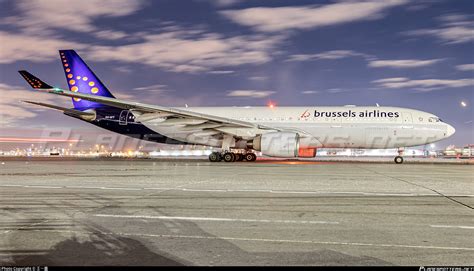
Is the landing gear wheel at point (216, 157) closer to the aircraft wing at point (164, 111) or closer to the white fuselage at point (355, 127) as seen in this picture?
the white fuselage at point (355, 127)

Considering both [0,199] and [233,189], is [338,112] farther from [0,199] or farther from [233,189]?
[0,199]

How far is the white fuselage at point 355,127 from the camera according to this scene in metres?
27.0

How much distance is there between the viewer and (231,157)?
28.6 m

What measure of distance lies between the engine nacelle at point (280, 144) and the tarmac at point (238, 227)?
46.3ft

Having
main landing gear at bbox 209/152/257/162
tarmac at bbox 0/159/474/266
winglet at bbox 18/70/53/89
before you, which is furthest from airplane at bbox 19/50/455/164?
tarmac at bbox 0/159/474/266

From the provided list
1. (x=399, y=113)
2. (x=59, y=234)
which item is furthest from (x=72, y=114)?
(x=59, y=234)

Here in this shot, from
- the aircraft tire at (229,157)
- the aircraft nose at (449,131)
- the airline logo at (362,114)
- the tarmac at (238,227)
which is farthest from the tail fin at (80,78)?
the aircraft nose at (449,131)

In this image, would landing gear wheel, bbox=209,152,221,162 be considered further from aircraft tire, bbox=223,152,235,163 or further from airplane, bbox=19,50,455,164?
aircraft tire, bbox=223,152,235,163

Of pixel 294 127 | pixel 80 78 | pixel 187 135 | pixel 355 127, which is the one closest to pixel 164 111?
pixel 187 135

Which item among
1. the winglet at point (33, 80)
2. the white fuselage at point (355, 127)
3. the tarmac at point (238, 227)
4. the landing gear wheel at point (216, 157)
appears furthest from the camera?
the landing gear wheel at point (216, 157)

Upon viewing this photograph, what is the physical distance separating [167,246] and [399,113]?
82.0 feet

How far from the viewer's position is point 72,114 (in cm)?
3198

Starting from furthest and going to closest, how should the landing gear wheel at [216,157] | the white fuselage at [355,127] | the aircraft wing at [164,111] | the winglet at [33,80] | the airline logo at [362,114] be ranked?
1. the landing gear wheel at [216,157]
2. the airline logo at [362,114]
3. the white fuselage at [355,127]
4. the aircraft wing at [164,111]
5. the winglet at [33,80]

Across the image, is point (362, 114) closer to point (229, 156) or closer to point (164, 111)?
point (229, 156)
